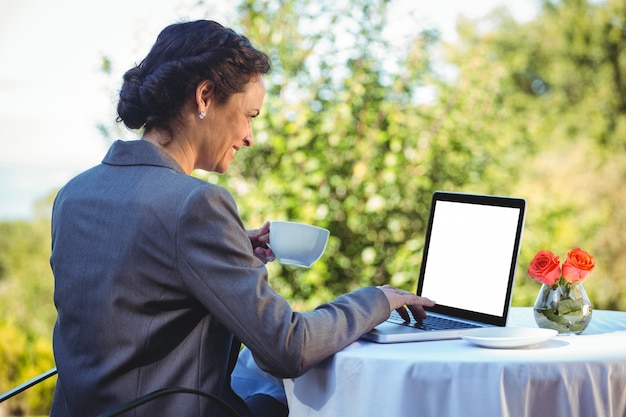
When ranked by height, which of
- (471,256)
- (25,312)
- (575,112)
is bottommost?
(25,312)

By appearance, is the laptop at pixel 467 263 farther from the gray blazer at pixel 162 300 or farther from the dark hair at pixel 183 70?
the dark hair at pixel 183 70

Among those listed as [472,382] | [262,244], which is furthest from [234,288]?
[262,244]

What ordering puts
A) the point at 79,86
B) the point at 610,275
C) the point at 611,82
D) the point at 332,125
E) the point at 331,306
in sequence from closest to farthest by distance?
the point at 331,306, the point at 332,125, the point at 79,86, the point at 610,275, the point at 611,82

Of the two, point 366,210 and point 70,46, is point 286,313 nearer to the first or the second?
point 366,210

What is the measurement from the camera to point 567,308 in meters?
1.89

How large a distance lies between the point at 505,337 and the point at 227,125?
2.55 feet

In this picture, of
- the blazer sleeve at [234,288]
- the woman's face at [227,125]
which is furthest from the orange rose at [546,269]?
the woman's face at [227,125]

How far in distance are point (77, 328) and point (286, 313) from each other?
44cm

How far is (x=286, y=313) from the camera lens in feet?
4.97

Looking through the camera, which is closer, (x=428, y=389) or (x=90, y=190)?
(x=428, y=389)

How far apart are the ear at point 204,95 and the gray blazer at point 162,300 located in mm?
141

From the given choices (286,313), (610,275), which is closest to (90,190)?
(286,313)

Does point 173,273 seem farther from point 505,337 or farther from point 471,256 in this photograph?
point 471,256

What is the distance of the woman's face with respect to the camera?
5.80 ft
